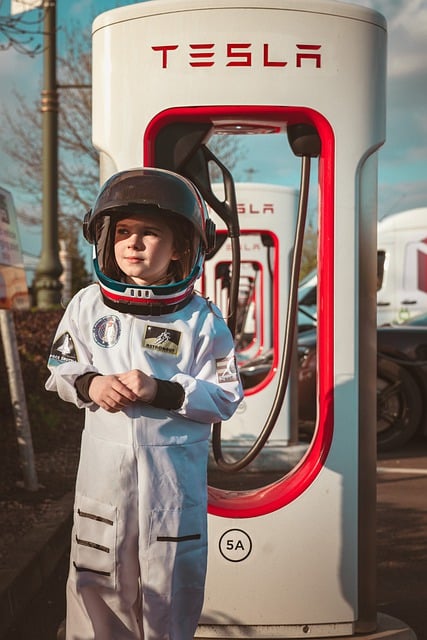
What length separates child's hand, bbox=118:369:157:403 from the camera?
2.60m

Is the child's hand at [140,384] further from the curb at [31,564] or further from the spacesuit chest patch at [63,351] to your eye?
the curb at [31,564]

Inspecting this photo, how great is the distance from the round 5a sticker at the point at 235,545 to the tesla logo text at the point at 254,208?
16.7 ft

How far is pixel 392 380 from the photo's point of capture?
9.59m

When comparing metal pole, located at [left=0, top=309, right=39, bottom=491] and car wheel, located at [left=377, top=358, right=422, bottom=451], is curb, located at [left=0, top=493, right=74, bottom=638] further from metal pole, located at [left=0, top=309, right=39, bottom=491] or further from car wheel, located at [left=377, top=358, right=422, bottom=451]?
car wheel, located at [left=377, top=358, right=422, bottom=451]

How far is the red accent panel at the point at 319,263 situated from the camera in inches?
147

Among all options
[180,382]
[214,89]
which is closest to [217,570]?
[180,382]

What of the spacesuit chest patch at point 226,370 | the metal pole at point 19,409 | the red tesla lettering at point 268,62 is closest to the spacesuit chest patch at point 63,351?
the spacesuit chest patch at point 226,370

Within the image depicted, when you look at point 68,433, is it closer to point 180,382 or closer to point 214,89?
point 214,89

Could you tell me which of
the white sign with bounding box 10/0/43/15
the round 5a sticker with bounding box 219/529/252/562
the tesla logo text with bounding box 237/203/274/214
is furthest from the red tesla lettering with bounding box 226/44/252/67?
the white sign with bounding box 10/0/43/15

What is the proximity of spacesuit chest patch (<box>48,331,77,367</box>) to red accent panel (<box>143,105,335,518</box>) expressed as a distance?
3.72 feet

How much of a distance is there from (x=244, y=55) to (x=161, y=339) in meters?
1.40

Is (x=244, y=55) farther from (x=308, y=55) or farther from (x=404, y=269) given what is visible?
(x=404, y=269)

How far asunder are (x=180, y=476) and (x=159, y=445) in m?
0.11

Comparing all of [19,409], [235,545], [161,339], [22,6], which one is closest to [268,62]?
[161,339]
